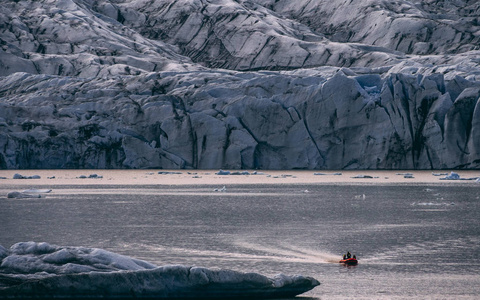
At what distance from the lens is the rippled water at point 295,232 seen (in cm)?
1414

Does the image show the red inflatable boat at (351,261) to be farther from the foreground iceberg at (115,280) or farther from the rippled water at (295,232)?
the foreground iceberg at (115,280)

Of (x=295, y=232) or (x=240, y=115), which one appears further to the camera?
(x=240, y=115)

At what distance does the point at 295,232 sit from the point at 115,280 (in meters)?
10.2

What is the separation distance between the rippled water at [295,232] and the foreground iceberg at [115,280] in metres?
1.22

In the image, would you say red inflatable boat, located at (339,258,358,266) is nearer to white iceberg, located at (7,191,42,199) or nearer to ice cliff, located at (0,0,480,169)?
white iceberg, located at (7,191,42,199)

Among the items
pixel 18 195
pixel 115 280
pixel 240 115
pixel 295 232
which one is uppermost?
pixel 240 115

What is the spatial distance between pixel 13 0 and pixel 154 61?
787 inches

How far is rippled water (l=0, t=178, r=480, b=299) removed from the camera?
14.1 m

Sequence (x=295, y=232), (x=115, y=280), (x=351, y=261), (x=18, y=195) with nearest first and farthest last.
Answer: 1. (x=115, y=280)
2. (x=351, y=261)
3. (x=295, y=232)
4. (x=18, y=195)

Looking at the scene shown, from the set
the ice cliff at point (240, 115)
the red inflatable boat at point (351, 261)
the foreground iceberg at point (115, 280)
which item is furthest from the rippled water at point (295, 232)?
the ice cliff at point (240, 115)

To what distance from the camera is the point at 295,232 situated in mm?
20719

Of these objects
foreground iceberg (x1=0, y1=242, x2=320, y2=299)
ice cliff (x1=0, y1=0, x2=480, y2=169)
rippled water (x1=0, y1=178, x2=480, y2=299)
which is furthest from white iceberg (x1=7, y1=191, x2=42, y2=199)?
foreground iceberg (x1=0, y1=242, x2=320, y2=299)

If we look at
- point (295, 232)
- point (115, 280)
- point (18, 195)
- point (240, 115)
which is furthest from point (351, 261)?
point (240, 115)

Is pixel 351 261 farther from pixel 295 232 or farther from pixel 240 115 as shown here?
pixel 240 115
